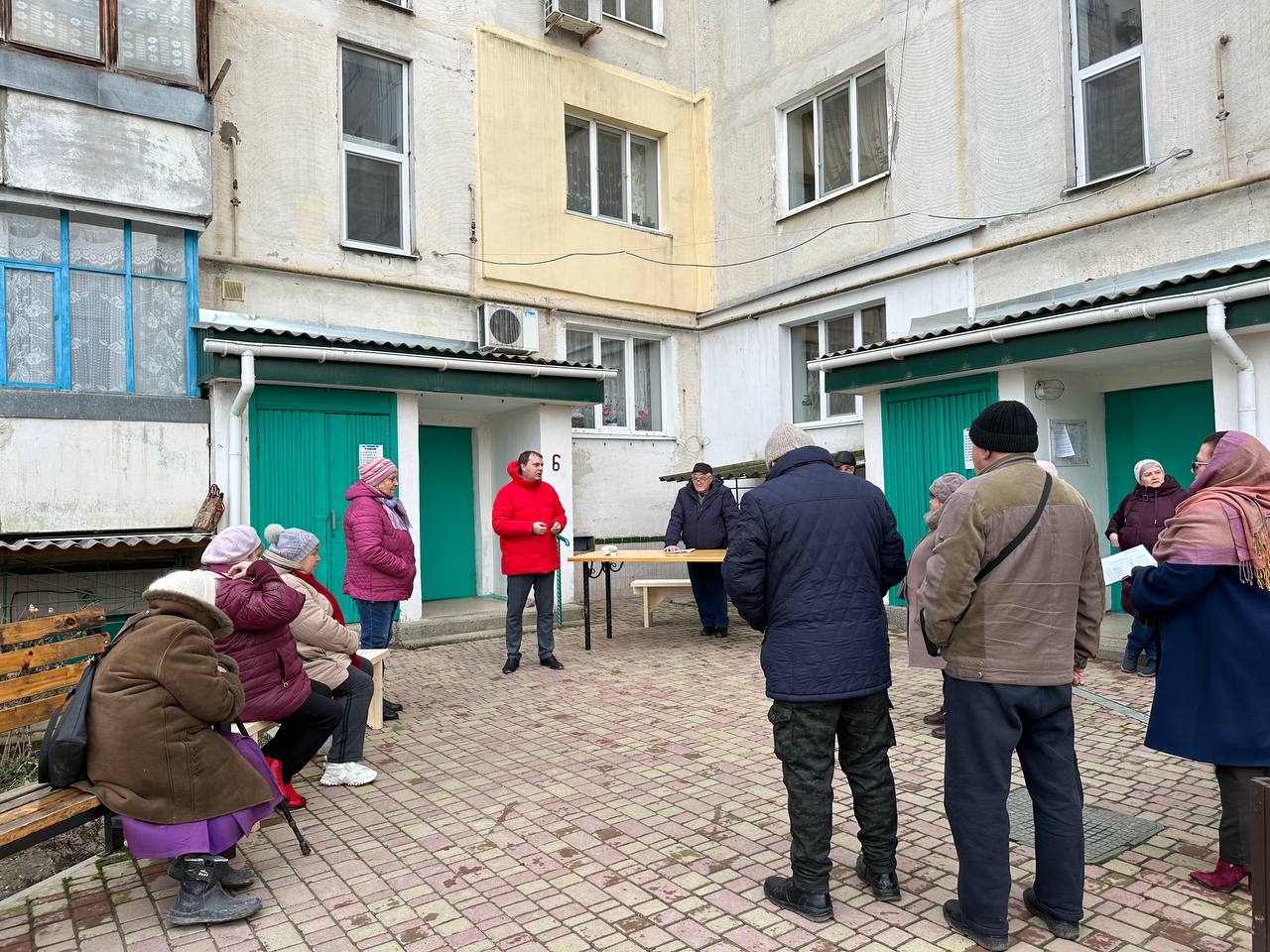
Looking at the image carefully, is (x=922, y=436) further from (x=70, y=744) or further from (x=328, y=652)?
(x=70, y=744)

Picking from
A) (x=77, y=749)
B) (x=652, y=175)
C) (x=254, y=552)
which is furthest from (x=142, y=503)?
(x=652, y=175)

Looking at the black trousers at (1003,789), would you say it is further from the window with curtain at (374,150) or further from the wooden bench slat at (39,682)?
the window with curtain at (374,150)

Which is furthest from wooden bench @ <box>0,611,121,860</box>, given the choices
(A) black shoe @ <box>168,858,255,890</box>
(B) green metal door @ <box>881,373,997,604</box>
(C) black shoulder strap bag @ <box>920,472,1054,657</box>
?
(B) green metal door @ <box>881,373,997,604</box>

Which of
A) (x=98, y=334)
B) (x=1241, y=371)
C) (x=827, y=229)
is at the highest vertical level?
(x=827, y=229)

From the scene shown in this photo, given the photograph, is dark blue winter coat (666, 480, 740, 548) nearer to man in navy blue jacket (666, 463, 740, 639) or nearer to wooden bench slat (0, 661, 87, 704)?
man in navy blue jacket (666, 463, 740, 639)

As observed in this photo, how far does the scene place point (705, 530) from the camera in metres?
8.70

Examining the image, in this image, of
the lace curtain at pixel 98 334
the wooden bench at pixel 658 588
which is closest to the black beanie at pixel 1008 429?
the wooden bench at pixel 658 588

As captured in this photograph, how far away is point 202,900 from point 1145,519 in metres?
6.76

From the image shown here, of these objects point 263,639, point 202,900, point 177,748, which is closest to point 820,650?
point 177,748

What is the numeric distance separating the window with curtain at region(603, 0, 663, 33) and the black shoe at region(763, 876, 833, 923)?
514 inches

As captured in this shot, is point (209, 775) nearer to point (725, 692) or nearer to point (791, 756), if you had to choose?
point (791, 756)

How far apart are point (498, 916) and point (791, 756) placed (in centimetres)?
Answer: 128

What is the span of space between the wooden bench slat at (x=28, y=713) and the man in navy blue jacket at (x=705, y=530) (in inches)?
218

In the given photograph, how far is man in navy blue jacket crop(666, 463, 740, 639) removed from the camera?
8711mm
